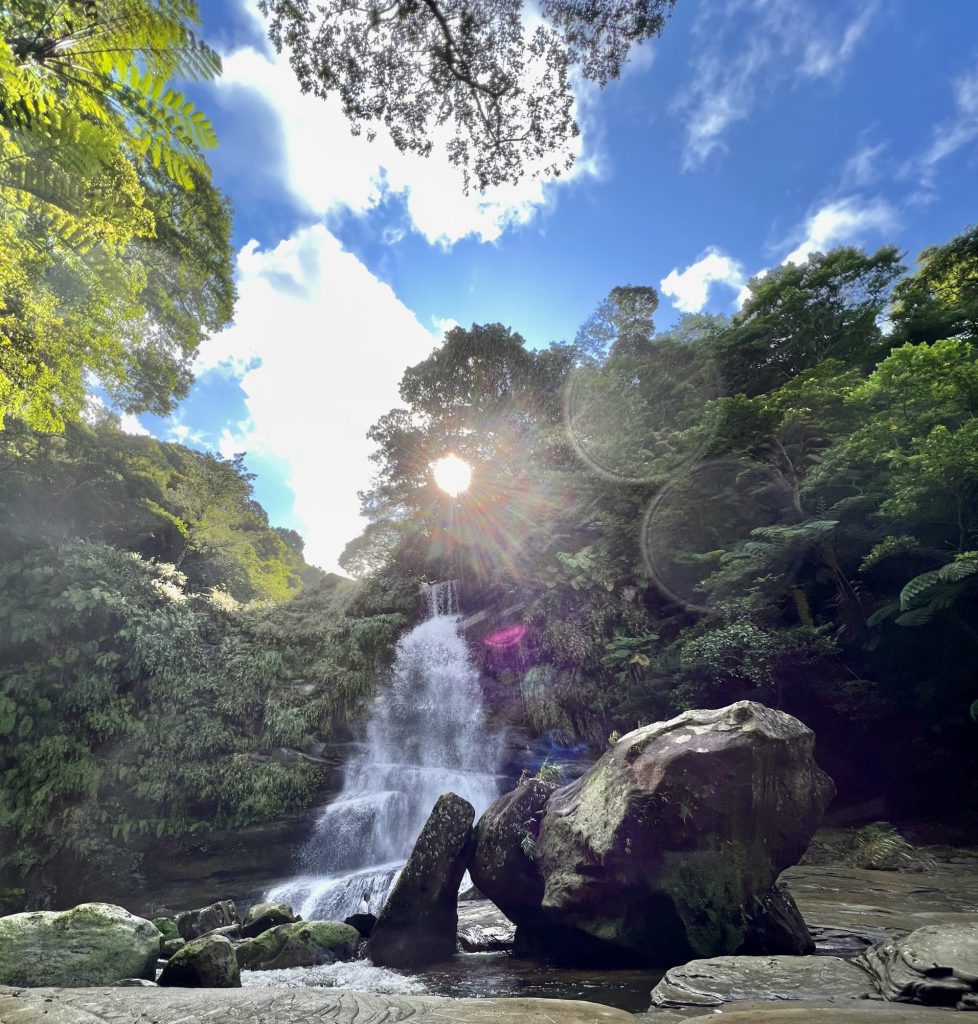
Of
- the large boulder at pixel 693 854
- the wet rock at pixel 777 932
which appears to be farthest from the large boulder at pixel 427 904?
the wet rock at pixel 777 932

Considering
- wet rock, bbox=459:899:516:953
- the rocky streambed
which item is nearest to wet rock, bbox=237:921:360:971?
the rocky streambed

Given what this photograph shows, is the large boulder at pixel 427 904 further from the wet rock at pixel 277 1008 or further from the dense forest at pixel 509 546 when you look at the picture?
the dense forest at pixel 509 546

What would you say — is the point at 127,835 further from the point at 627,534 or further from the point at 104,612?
the point at 627,534

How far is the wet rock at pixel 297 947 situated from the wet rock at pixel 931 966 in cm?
598

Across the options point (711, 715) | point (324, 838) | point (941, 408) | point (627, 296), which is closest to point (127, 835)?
point (324, 838)

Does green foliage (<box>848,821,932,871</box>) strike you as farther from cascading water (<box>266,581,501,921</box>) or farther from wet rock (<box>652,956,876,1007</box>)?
cascading water (<box>266,581,501,921</box>)

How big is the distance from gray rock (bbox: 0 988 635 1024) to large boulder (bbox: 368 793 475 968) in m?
2.78

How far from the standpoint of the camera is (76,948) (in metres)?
5.41

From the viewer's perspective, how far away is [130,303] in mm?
5520

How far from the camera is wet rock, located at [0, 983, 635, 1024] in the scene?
10.9 feet

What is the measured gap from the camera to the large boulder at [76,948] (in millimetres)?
5160

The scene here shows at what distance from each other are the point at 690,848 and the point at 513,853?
2367 mm

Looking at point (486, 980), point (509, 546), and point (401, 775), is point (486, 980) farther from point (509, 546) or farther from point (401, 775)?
point (509, 546)

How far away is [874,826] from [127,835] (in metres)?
15.8
